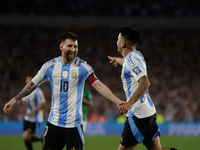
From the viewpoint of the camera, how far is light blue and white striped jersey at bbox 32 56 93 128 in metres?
4.65

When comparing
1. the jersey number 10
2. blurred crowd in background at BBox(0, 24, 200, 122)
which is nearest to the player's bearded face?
the jersey number 10

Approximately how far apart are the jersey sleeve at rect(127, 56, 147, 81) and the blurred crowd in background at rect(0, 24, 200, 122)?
1273 cm

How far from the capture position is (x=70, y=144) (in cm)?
454

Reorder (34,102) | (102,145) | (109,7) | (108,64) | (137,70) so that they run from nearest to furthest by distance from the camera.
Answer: (137,70), (34,102), (102,145), (108,64), (109,7)

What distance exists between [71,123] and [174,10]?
23805 millimetres

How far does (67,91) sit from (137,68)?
1082mm

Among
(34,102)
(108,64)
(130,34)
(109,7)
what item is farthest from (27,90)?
(109,7)

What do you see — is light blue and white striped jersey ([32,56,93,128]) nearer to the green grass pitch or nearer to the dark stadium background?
the green grass pitch

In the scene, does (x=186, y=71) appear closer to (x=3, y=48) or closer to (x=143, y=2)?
→ (x=143, y=2)

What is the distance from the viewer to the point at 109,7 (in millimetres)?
26312

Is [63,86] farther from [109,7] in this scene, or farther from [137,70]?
[109,7]

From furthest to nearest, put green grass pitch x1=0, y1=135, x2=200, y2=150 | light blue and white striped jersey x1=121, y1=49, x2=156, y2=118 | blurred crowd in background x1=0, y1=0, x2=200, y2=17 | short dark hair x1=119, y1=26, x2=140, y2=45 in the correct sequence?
blurred crowd in background x1=0, y1=0, x2=200, y2=17 < green grass pitch x1=0, y1=135, x2=200, y2=150 < short dark hair x1=119, y1=26, x2=140, y2=45 < light blue and white striped jersey x1=121, y1=49, x2=156, y2=118

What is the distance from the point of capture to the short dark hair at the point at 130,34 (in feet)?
15.8

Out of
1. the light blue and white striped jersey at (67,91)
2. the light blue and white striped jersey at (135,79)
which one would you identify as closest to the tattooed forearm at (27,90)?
the light blue and white striped jersey at (67,91)
